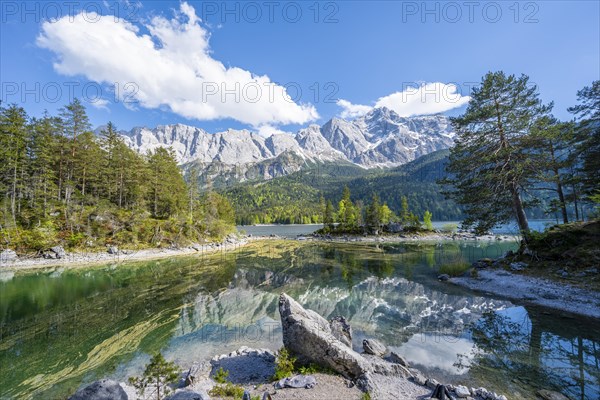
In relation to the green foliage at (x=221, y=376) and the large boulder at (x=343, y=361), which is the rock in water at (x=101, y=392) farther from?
the large boulder at (x=343, y=361)

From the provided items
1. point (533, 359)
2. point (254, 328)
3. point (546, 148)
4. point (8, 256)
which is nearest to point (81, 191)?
A: point (8, 256)

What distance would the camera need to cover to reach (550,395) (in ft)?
26.7

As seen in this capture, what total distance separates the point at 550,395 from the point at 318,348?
7.69m

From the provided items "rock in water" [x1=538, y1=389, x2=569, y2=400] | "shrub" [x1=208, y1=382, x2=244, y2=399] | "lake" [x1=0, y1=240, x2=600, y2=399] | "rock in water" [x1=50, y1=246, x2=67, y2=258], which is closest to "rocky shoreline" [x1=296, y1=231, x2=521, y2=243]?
"lake" [x1=0, y1=240, x2=600, y2=399]

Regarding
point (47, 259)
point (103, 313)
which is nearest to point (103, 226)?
point (47, 259)

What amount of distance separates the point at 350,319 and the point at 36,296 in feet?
83.3

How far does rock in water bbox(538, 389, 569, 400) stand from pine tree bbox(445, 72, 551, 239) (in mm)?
19761

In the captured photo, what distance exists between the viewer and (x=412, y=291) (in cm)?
2147

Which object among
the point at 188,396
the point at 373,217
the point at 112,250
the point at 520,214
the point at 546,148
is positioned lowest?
the point at 188,396

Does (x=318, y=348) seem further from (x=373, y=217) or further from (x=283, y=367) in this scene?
(x=373, y=217)

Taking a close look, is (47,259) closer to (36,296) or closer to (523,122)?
(36,296)

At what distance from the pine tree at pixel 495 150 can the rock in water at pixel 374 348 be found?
20533 mm

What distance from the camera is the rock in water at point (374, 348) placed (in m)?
11.0

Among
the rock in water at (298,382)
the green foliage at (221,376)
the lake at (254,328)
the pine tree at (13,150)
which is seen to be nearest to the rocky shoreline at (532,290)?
the lake at (254,328)
